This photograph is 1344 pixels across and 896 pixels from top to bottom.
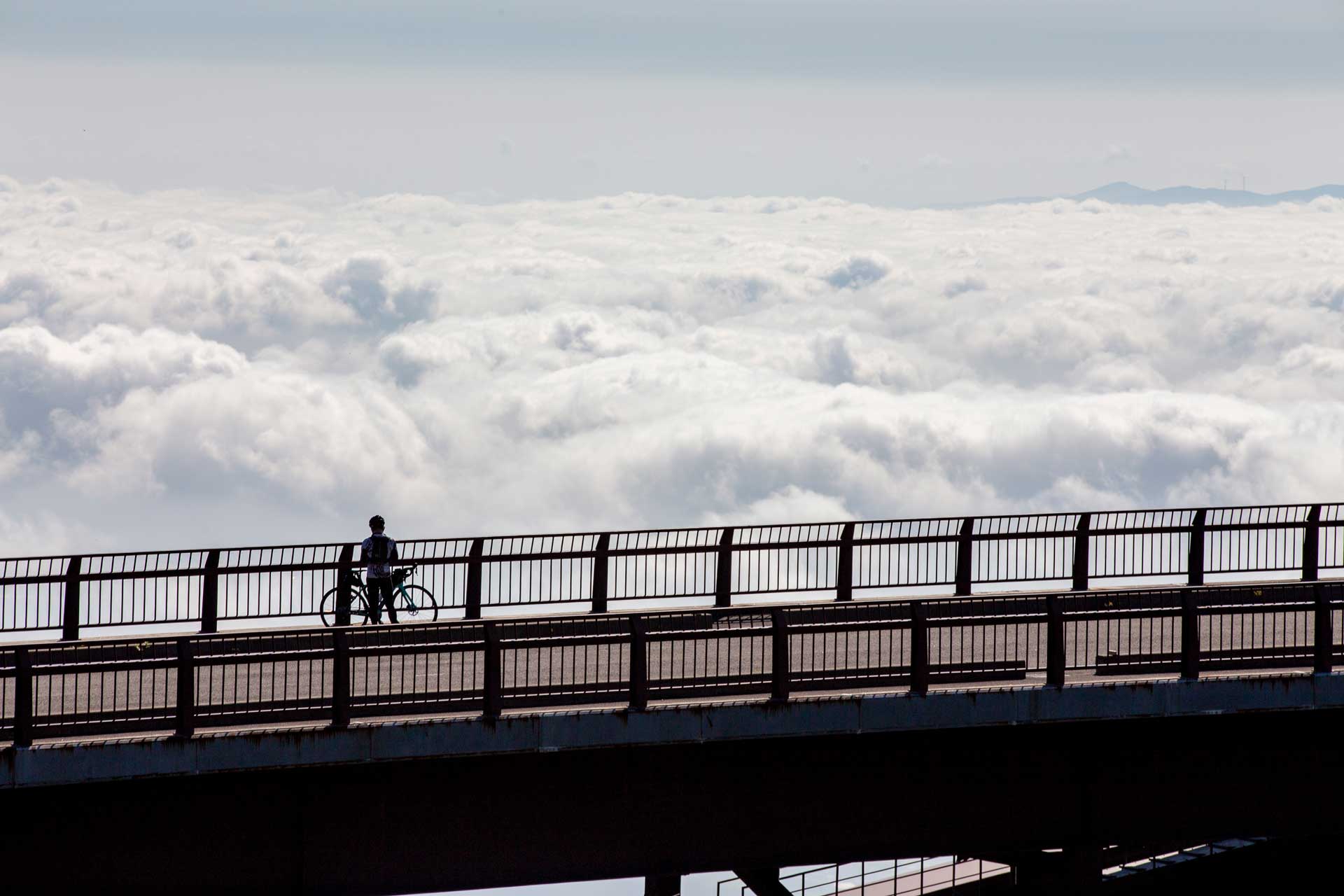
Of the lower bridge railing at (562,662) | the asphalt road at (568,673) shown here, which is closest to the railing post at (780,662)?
the lower bridge railing at (562,662)

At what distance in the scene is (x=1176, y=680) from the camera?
64.6 ft

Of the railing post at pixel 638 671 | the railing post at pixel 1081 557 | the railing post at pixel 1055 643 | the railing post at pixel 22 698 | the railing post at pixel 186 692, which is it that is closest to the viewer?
the railing post at pixel 22 698

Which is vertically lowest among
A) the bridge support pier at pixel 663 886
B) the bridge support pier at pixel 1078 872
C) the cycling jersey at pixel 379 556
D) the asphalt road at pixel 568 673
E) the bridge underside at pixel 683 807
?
the bridge support pier at pixel 663 886

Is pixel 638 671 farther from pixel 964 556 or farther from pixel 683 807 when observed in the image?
pixel 964 556

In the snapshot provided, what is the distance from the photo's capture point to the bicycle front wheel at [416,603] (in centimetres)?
2548

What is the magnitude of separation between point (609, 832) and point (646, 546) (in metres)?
6.83

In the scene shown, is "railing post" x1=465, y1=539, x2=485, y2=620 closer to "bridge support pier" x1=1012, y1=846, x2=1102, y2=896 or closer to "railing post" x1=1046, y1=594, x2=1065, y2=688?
"railing post" x1=1046, y1=594, x2=1065, y2=688

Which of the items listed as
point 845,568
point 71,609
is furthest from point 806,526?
point 71,609

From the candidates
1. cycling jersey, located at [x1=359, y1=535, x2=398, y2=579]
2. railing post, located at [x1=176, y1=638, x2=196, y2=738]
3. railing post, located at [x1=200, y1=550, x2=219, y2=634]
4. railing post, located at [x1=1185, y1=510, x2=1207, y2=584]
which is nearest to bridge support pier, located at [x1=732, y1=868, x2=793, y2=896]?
cycling jersey, located at [x1=359, y1=535, x2=398, y2=579]

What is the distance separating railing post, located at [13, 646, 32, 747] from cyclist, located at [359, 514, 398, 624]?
27.2 ft

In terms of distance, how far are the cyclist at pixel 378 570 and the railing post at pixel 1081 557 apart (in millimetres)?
10848

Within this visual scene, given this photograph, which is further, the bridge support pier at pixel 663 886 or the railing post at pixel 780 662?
the bridge support pier at pixel 663 886

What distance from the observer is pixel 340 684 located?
17.4 meters

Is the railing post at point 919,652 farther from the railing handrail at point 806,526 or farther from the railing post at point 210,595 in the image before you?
the railing post at point 210,595
